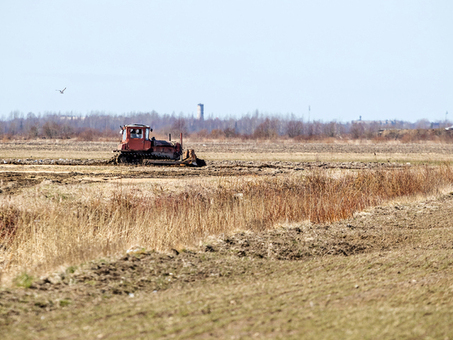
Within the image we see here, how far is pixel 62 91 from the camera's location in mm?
19594

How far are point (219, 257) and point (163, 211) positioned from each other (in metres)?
4.45

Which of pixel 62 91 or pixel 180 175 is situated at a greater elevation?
pixel 62 91

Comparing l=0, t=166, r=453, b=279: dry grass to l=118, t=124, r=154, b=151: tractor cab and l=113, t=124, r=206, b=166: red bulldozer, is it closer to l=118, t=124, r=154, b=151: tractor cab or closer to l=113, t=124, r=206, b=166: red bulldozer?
l=113, t=124, r=206, b=166: red bulldozer

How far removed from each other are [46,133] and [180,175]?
8309cm

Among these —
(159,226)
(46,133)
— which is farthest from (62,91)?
(46,133)

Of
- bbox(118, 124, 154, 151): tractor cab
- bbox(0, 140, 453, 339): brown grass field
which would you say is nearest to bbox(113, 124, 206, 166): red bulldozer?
bbox(118, 124, 154, 151): tractor cab

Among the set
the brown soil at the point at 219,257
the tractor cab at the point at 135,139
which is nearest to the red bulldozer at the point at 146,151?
the tractor cab at the point at 135,139

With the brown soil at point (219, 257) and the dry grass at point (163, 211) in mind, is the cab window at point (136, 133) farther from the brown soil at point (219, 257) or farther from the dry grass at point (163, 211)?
the brown soil at point (219, 257)

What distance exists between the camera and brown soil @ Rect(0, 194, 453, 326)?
6.55 metres

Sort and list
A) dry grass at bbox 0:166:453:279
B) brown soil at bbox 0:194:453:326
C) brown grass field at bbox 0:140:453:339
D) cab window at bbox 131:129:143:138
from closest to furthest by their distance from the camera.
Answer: brown grass field at bbox 0:140:453:339 → brown soil at bbox 0:194:453:326 → dry grass at bbox 0:166:453:279 → cab window at bbox 131:129:143:138

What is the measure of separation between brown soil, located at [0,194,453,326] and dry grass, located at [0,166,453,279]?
1.97 ft

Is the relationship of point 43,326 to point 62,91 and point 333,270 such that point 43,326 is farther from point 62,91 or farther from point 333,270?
point 62,91

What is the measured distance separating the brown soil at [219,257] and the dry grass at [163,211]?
0.60 m

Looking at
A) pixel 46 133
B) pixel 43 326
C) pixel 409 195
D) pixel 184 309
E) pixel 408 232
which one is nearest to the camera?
pixel 43 326
